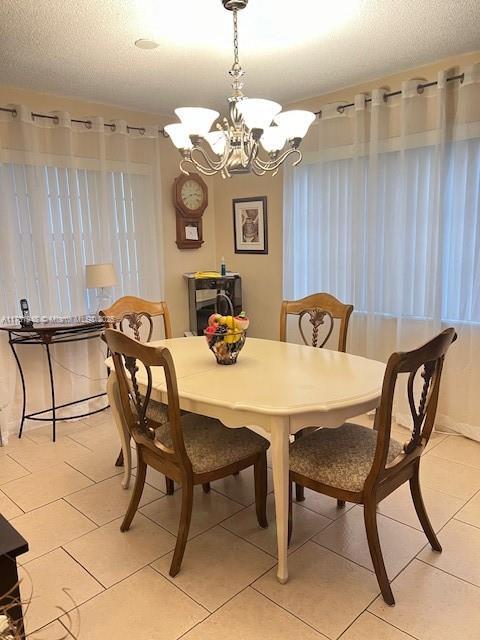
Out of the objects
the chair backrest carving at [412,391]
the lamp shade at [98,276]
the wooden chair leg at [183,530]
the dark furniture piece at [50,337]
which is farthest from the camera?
the lamp shade at [98,276]

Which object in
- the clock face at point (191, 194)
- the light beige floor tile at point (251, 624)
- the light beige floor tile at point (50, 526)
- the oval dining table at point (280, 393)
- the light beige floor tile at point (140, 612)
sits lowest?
the light beige floor tile at point (251, 624)

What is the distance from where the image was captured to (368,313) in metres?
3.58

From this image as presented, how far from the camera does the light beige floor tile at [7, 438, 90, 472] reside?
305 cm

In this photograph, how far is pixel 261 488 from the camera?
7.51 ft

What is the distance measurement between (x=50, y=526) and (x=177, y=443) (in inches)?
39.1

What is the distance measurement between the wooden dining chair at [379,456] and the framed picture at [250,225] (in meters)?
2.50

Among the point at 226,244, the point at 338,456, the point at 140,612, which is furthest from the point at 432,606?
the point at 226,244

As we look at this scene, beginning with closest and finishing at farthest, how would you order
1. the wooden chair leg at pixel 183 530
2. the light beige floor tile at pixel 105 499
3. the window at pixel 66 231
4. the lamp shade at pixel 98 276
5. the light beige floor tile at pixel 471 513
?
the wooden chair leg at pixel 183 530
the light beige floor tile at pixel 471 513
the light beige floor tile at pixel 105 499
the window at pixel 66 231
the lamp shade at pixel 98 276

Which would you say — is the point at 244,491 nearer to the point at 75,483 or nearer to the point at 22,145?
the point at 75,483

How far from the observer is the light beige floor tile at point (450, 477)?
8.63 feet

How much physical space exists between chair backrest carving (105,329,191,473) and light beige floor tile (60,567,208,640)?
50 centimetres

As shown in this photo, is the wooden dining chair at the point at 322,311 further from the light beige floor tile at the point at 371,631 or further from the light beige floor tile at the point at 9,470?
the light beige floor tile at the point at 9,470

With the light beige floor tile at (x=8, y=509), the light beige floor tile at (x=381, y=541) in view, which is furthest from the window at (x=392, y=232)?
the light beige floor tile at (x=8, y=509)

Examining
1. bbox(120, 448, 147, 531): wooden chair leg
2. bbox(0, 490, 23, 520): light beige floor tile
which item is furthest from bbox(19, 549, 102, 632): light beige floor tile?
bbox(0, 490, 23, 520): light beige floor tile
